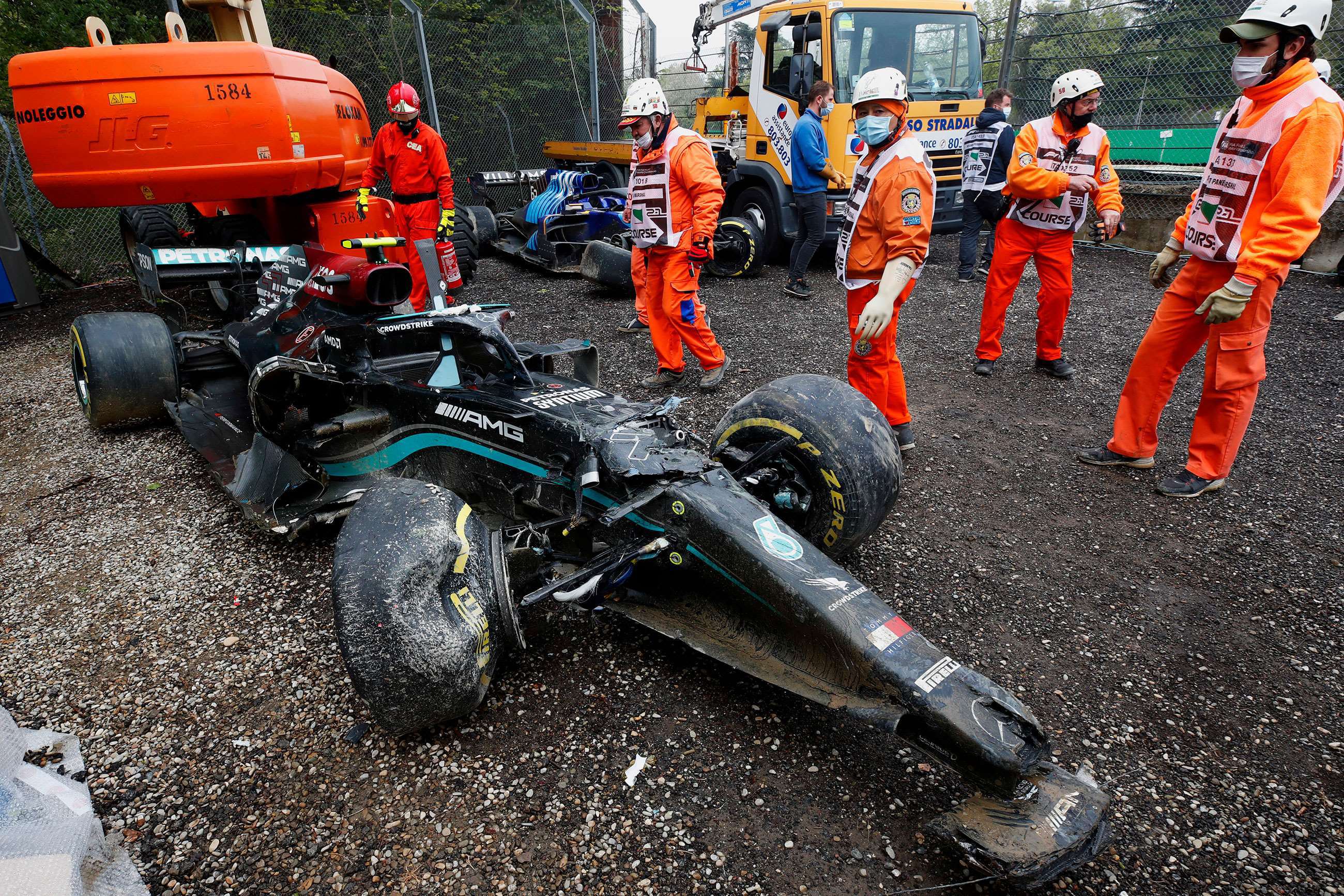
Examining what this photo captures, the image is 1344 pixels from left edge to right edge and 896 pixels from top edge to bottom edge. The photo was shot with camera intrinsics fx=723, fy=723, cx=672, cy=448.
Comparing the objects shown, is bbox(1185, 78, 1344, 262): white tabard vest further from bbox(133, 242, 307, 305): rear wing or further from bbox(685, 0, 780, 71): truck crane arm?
bbox(685, 0, 780, 71): truck crane arm

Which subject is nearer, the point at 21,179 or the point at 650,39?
the point at 21,179

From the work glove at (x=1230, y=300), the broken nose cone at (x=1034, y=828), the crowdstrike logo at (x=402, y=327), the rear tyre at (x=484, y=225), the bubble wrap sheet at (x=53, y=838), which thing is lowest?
the bubble wrap sheet at (x=53, y=838)

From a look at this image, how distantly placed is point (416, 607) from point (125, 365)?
3.95 meters

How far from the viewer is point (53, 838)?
2.10m

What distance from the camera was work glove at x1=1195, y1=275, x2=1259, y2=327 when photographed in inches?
136

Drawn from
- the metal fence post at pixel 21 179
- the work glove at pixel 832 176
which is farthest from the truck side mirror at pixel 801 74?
the metal fence post at pixel 21 179

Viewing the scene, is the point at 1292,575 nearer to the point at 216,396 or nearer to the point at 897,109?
the point at 897,109

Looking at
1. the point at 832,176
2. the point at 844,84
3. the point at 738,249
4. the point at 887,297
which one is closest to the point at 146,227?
the point at 738,249

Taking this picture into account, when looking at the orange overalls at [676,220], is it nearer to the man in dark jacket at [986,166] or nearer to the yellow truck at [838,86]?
the yellow truck at [838,86]

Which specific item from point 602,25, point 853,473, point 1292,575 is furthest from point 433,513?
point 602,25

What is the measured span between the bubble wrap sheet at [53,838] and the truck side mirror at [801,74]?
8328 mm

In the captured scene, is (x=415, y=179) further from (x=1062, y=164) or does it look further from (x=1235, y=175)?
(x=1235, y=175)

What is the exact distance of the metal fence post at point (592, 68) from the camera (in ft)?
41.5

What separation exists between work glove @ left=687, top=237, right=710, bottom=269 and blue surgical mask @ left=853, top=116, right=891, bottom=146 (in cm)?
149
